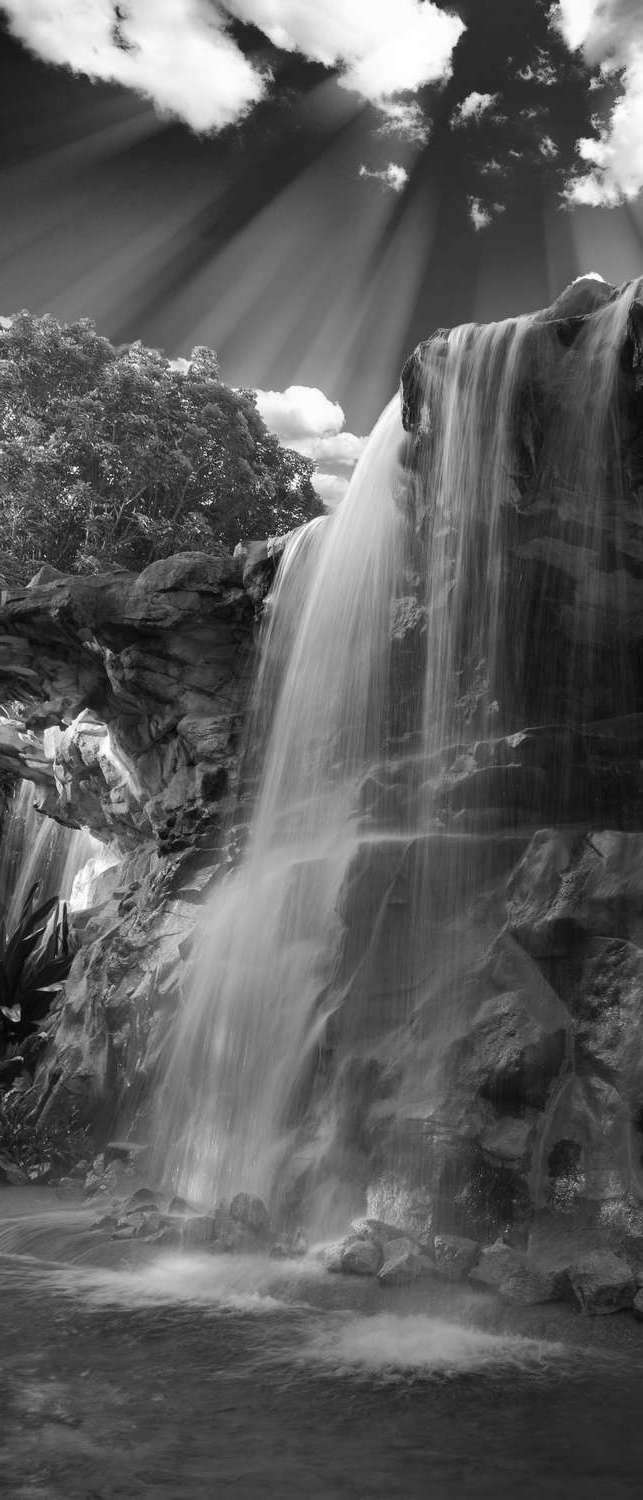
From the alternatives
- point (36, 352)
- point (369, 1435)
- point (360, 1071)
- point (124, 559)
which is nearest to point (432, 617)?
point (360, 1071)

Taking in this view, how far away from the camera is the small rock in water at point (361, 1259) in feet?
20.4

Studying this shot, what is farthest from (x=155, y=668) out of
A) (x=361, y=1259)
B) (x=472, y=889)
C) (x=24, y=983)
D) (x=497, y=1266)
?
(x=497, y=1266)

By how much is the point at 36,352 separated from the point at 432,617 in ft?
58.1

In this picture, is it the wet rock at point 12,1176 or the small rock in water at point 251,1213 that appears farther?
the wet rock at point 12,1176

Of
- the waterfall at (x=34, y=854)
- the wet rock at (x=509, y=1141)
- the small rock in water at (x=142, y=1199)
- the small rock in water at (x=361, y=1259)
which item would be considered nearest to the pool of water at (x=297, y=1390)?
the small rock in water at (x=361, y=1259)

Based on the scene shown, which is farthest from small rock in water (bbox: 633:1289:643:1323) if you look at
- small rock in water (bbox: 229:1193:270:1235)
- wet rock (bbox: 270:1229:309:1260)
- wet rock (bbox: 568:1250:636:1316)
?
small rock in water (bbox: 229:1193:270:1235)

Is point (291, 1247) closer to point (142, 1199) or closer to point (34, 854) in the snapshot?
point (142, 1199)

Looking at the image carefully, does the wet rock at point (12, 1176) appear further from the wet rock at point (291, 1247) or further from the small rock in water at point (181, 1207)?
the wet rock at point (291, 1247)

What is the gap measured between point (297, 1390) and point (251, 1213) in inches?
112

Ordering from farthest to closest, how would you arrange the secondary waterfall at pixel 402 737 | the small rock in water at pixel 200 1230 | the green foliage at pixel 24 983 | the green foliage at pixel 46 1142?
the green foliage at pixel 24 983
the green foliage at pixel 46 1142
the secondary waterfall at pixel 402 737
the small rock in water at pixel 200 1230

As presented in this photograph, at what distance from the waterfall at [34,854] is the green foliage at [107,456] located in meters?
6.99

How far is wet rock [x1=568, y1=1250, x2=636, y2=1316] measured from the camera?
221 inches

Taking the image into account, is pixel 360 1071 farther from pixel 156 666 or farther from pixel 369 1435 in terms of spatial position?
pixel 156 666

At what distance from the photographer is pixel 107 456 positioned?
75.5 ft
